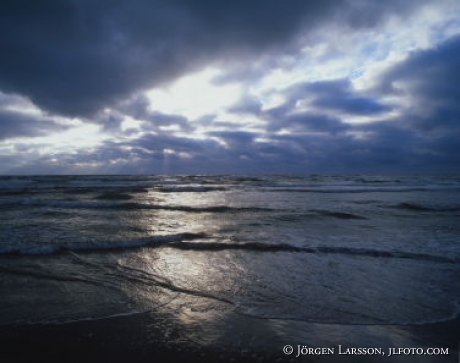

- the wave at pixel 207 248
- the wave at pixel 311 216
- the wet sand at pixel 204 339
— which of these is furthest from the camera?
the wave at pixel 311 216

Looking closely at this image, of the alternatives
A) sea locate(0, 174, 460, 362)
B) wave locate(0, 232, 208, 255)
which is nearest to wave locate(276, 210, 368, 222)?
sea locate(0, 174, 460, 362)

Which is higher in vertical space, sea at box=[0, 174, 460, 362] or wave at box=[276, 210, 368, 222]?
wave at box=[276, 210, 368, 222]

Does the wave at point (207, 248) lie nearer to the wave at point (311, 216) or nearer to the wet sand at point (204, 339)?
the wet sand at point (204, 339)

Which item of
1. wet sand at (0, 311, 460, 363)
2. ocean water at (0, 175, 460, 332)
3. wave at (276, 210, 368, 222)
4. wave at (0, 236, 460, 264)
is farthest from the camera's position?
wave at (276, 210, 368, 222)

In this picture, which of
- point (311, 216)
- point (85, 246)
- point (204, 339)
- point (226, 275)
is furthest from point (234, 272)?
point (311, 216)

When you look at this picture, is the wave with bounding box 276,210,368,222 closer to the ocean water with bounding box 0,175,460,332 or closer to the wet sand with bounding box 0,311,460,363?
the ocean water with bounding box 0,175,460,332

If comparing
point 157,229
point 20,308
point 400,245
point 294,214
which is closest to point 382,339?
point 20,308

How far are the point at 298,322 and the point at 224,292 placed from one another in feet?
4.29

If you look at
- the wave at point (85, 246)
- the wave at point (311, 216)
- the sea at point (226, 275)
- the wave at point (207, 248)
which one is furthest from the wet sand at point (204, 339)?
the wave at point (311, 216)

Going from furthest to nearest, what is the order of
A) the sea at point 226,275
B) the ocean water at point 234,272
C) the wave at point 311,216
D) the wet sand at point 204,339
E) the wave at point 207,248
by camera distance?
the wave at point 311,216 → the wave at point 207,248 → the ocean water at point 234,272 → the sea at point 226,275 → the wet sand at point 204,339

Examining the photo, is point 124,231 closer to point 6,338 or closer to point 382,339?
point 6,338

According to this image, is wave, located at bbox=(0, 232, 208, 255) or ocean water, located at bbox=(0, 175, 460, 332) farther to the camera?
wave, located at bbox=(0, 232, 208, 255)

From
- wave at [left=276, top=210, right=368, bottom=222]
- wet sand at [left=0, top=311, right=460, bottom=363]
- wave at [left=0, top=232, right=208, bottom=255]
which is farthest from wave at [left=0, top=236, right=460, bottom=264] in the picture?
wave at [left=276, top=210, right=368, bottom=222]

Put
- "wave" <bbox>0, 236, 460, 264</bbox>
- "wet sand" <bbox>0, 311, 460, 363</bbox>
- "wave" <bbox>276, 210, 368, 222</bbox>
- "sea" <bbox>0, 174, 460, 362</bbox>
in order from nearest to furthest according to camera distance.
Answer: "wet sand" <bbox>0, 311, 460, 363</bbox> < "sea" <bbox>0, 174, 460, 362</bbox> < "wave" <bbox>0, 236, 460, 264</bbox> < "wave" <bbox>276, 210, 368, 222</bbox>
